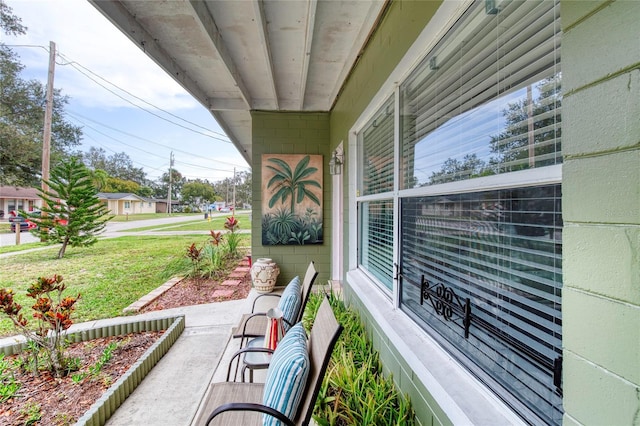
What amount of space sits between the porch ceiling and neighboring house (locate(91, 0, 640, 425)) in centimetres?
2

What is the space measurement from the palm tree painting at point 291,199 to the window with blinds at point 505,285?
11.3ft

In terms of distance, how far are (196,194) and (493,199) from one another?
4466 centimetres

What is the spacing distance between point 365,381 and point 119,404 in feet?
6.07

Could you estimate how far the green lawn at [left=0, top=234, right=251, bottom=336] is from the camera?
4574 millimetres

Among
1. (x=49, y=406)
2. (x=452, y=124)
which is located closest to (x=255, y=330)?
(x=49, y=406)

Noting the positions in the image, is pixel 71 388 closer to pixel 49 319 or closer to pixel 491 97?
pixel 49 319

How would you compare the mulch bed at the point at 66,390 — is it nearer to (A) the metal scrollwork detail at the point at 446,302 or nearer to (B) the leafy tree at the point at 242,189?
(A) the metal scrollwork detail at the point at 446,302

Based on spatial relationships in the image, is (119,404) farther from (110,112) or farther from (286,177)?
(110,112)

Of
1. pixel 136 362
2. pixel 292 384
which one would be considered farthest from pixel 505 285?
pixel 136 362

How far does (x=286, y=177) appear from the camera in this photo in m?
4.94

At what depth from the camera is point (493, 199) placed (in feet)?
3.65

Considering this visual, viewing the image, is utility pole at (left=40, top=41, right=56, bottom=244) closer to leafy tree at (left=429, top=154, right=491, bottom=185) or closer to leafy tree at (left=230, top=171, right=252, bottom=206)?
leafy tree at (left=429, top=154, right=491, bottom=185)

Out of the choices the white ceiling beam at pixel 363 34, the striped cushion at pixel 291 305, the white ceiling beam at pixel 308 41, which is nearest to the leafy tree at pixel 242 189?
the white ceiling beam at pixel 308 41

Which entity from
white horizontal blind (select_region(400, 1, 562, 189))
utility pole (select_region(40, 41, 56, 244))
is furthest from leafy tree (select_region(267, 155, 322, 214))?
utility pole (select_region(40, 41, 56, 244))
